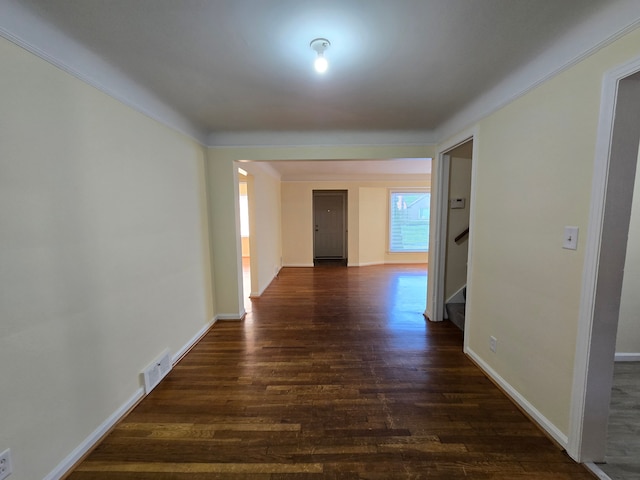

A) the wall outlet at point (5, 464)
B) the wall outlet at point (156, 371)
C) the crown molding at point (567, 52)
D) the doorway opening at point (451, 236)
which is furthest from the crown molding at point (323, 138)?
the wall outlet at point (5, 464)

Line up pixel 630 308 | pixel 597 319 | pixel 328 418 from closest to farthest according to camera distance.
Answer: pixel 597 319, pixel 328 418, pixel 630 308

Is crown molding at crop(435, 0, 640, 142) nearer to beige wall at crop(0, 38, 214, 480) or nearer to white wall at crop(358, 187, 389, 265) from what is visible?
beige wall at crop(0, 38, 214, 480)

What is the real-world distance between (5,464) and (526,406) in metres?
2.83

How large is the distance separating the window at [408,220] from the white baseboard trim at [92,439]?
238 inches

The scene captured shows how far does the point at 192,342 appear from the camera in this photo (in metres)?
2.63

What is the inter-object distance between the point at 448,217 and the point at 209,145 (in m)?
3.04

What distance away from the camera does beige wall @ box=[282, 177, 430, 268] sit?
6.26 meters

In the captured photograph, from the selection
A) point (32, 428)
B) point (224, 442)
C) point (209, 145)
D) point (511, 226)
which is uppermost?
point (209, 145)

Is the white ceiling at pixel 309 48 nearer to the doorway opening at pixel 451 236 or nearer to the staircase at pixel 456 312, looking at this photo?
the doorway opening at pixel 451 236

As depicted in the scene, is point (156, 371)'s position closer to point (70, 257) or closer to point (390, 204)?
point (70, 257)

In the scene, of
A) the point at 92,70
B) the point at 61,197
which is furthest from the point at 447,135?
the point at 61,197

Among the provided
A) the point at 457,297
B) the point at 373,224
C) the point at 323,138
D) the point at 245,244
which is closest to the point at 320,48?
the point at 323,138

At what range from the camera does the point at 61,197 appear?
133cm

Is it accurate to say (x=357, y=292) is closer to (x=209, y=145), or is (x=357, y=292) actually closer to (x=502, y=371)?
(x=502, y=371)
